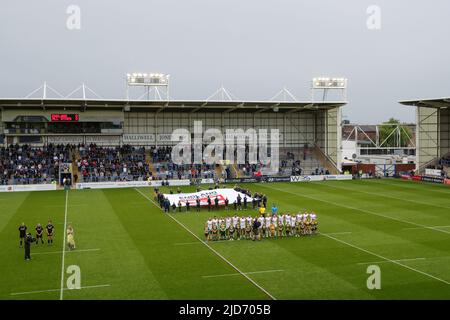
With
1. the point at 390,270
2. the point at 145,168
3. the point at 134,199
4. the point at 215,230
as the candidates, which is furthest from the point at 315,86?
the point at 390,270

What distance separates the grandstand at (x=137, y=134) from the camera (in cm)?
5531

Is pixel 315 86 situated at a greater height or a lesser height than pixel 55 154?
greater

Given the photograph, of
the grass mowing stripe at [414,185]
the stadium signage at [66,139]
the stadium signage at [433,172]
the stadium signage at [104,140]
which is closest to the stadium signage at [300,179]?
the grass mowing stripe at [414,185]

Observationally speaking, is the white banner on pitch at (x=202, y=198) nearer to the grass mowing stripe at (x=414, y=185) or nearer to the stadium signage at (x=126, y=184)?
the stadium signage at (x=126, y=184)

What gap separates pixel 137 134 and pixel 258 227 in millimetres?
41504

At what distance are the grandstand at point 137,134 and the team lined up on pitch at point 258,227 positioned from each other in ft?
101

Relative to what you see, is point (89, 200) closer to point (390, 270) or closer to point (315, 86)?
point (390, 270)

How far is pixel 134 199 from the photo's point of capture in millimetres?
40188

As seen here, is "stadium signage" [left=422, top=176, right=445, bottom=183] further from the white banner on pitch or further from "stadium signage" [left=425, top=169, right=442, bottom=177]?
the white banner on pitch

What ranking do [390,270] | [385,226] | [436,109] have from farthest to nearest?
[436,109]
[385,226]
[390,270]

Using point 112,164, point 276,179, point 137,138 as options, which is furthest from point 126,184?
point 276,179

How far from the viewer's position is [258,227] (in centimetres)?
2366
